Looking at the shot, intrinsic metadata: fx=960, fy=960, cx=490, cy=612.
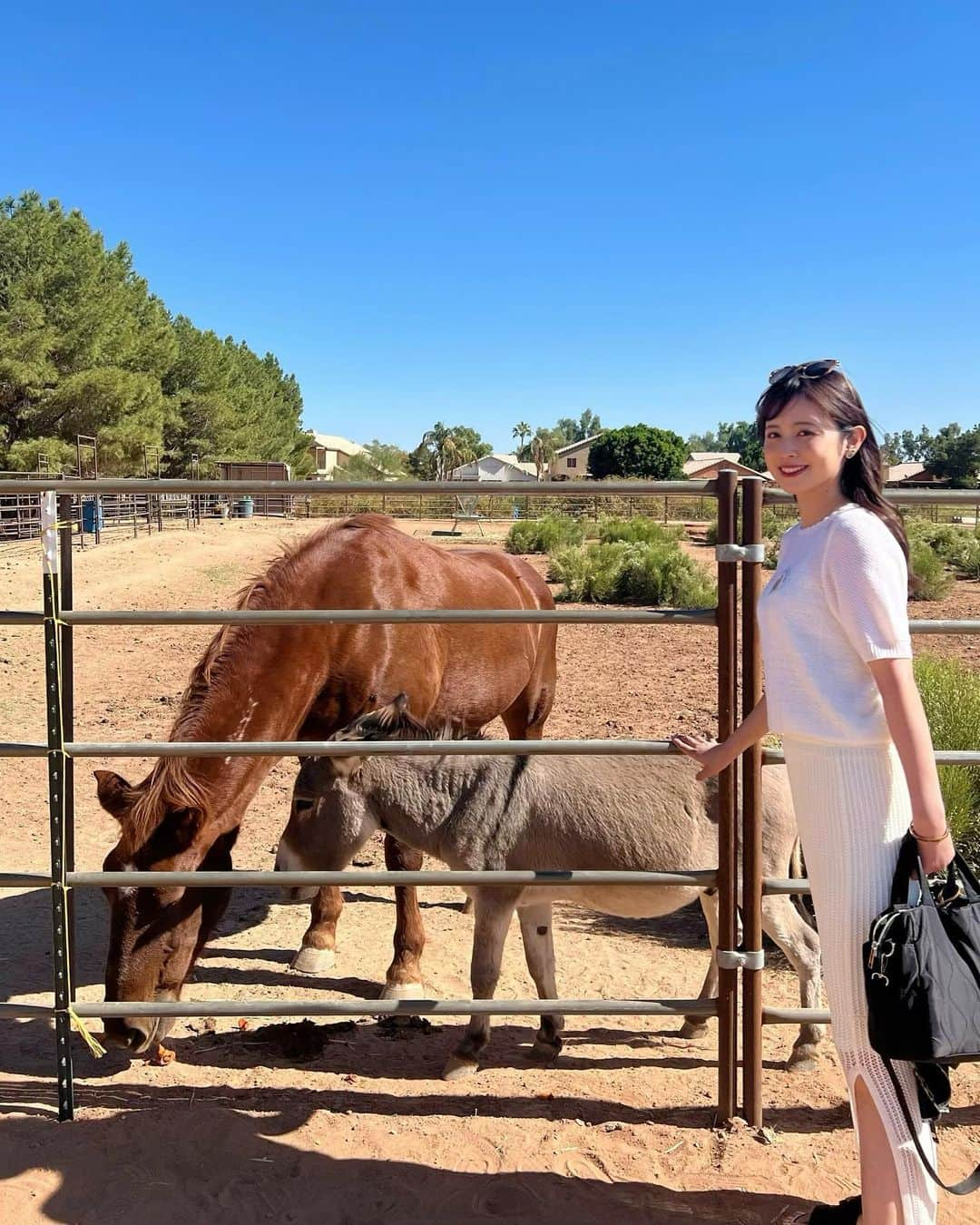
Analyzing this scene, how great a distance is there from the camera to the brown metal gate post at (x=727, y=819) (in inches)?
115

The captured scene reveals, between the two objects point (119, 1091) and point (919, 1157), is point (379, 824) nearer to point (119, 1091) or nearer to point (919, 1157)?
point (119, 1091)

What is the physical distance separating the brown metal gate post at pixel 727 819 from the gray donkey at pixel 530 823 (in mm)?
455

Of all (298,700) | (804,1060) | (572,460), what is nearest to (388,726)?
(298,700)

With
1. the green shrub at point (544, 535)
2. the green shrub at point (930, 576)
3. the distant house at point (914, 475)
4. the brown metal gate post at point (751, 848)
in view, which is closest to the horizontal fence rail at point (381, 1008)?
the brown metal gate post at point (751, 848)

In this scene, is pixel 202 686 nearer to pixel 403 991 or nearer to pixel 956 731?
pixel 403 991

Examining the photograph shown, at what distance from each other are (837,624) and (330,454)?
400ft

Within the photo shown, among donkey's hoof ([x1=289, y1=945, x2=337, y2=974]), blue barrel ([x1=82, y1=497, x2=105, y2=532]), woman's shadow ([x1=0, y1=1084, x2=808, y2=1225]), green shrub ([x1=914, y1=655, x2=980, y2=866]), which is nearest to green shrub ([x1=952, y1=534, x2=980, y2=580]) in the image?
green shrub ([x1=914, y1=655, x2=980, y2=866])

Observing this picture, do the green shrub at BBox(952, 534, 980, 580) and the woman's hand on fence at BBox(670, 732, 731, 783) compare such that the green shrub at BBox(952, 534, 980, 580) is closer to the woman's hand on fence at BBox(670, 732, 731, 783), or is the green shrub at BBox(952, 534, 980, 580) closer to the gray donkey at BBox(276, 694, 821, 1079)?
the gray donkey at BBox(276, 694, 821, 1079)

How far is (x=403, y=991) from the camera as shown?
13.6 feet

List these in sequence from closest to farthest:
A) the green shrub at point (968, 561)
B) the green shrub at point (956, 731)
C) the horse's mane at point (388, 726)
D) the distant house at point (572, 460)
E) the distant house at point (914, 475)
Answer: the horse's mane at point (388, 726), the green shrub at point (956, 731), the green shrub at point (968, 561), the distant house at point (914, 475), the distant house at point (572, 460)

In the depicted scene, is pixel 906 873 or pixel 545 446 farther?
pixel 545 446

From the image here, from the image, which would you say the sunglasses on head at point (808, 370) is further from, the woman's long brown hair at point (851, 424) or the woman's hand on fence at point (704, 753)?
the woman's hand on fence at point (704, 753)

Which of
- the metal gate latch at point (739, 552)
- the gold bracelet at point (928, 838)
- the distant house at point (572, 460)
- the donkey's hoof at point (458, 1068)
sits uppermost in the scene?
the distant house at point (572, 460)

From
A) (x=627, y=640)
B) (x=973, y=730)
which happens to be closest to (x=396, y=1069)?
(x=973, y=730)
